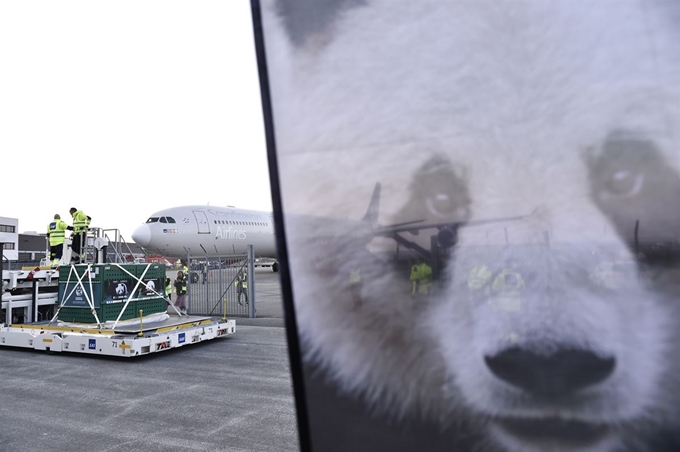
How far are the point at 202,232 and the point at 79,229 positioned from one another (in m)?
13.3

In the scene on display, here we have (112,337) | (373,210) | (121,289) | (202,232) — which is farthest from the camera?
(202,232)

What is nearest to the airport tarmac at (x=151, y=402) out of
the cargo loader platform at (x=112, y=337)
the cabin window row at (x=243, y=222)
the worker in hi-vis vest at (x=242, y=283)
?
the cargo loader platform at (x=112, y=337)

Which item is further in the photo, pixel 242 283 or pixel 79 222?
pixel 242 283

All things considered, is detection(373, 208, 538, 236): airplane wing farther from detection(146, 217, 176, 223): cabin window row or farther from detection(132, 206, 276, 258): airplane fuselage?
detection(146, 217, 176, 223): cabin window row

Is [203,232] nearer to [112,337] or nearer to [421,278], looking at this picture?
[112,337]

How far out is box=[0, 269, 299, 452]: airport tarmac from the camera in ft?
14.7

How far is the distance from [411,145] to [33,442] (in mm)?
5023

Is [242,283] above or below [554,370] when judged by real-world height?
above

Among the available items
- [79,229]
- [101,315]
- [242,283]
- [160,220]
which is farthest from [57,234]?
[160,220]

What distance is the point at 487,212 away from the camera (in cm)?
114

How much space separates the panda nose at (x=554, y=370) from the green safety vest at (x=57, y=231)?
12.2 m

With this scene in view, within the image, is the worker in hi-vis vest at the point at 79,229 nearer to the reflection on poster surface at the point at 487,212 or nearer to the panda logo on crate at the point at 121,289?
the panda logo on crate at the point at 121,289

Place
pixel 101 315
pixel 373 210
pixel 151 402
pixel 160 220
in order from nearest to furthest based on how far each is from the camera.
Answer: pixel 373 210
pixel 151 402
pixel 101 315
pixel 160 220

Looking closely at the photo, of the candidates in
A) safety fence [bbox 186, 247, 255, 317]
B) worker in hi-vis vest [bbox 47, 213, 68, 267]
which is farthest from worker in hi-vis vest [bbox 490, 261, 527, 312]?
safety fence [bbox 186, 247, 255, 317]
